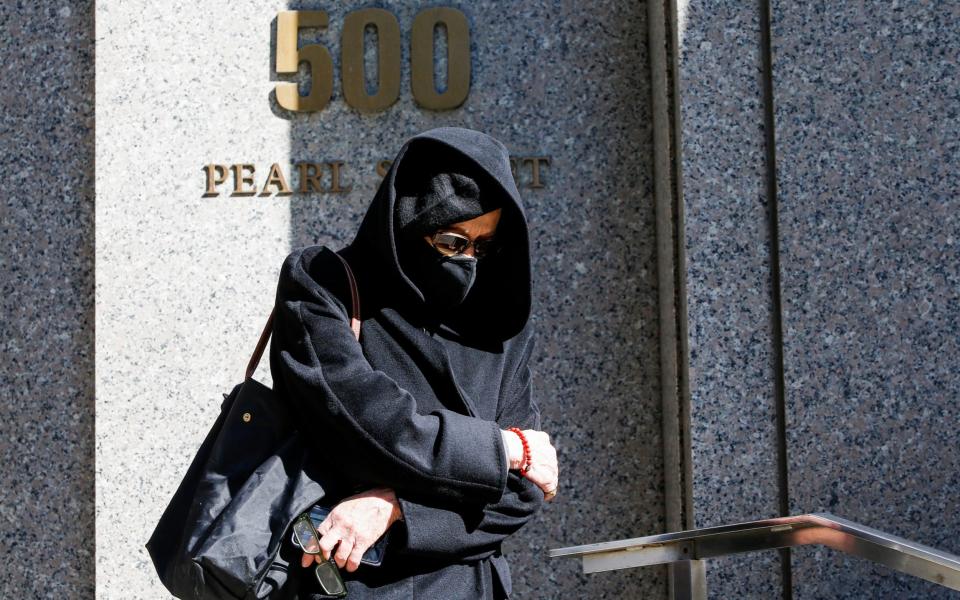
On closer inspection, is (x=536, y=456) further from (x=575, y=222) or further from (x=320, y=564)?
(x=575, y=222)

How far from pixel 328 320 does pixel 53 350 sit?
93.2 inches

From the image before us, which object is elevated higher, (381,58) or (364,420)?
(381,58)

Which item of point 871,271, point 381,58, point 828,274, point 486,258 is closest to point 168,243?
point 381,58

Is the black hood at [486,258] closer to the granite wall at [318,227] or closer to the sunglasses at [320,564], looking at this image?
the sunglasses at [320,564]

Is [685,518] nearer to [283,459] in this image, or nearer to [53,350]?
[283,459]

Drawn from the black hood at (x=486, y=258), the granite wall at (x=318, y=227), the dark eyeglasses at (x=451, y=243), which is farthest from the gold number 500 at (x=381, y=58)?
the dark eyeglasses at (x=451, y=243)

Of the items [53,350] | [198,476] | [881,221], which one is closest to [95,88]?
[53,350]

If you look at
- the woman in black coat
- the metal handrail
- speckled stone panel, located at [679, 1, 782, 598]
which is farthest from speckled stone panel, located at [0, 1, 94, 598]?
the metal handrail

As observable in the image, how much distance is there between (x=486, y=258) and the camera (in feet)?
7.64

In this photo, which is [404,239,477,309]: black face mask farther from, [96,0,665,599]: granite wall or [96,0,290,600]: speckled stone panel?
[96,0,290,600]: speckled stone panel

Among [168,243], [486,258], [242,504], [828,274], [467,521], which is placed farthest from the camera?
[168,243]

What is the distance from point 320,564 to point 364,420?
30 centimetres

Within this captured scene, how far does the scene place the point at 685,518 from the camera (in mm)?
3488

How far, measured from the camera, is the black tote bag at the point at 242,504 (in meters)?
1.86
